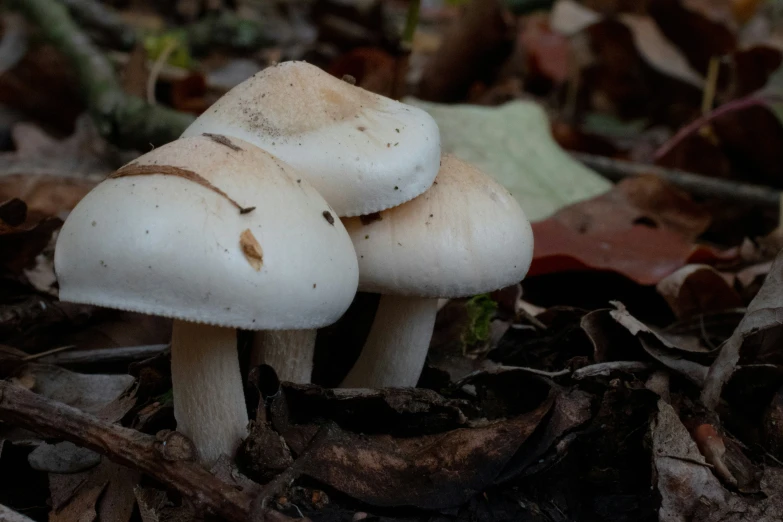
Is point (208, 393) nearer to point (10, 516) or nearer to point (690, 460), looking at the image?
point (10, 516)

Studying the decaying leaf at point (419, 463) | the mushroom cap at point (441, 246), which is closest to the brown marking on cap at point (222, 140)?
the mushroom cap at point (441, 246)

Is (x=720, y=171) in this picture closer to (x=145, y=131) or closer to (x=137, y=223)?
(x=145, y=131)

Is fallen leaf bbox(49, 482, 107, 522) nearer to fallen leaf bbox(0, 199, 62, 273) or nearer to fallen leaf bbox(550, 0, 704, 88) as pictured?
fallen leaf bbox(0, 199, 62, 273)

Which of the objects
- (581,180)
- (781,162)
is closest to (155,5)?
(581,180)

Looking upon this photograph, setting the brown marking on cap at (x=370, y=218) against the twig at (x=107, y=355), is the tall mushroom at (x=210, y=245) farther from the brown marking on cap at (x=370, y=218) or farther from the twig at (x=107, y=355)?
the twig at (x=107, y=355)

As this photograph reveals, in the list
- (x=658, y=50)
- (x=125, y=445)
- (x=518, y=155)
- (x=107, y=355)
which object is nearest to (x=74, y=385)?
(x=107, y=355)

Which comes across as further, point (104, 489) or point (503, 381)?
point (503, 381)

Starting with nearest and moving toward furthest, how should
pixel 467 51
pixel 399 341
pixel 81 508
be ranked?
pixel 81 508 < pixel 399 341 < pixel 467 51
